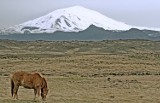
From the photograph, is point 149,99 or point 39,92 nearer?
point 39,92

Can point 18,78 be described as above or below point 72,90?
above

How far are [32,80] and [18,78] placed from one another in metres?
0.80

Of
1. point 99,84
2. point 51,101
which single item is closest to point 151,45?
point 99,84

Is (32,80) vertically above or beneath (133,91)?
above

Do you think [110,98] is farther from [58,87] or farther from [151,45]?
[151,45]

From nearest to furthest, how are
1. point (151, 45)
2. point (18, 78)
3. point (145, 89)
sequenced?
point (18, 78) → point (145, 89) → point (151, 45)

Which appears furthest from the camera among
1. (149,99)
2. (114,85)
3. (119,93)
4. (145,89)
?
(114,85)

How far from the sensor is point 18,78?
945 inches

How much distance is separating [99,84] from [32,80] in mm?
16414

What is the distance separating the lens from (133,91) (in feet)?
111

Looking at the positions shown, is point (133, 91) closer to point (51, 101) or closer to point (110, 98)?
point (110, 98)

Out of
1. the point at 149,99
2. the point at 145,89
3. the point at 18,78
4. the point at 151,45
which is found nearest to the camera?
the point at 18,78

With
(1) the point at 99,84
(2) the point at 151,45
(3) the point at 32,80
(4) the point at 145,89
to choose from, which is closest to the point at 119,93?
(4) the point at 145,89

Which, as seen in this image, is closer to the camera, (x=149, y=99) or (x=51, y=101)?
(x=51, y=101)
